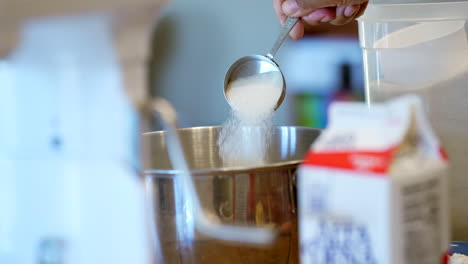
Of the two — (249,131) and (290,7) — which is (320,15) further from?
(249,131)

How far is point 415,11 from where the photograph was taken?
769mm

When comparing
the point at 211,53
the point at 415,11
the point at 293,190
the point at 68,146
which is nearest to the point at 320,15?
the point at 415,11

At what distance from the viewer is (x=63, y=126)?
0.39 metres

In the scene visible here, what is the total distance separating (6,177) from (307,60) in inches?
59.4

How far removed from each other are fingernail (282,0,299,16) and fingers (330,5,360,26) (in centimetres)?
7

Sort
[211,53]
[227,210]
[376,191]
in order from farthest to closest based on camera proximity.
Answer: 1. [211,53]
2. [227,210]
3. [376,191]

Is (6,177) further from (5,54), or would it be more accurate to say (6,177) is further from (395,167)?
(395,167)

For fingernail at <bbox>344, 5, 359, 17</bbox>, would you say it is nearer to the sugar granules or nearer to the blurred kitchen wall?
the sugar granules

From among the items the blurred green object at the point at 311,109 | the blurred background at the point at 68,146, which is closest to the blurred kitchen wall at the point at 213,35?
the blurred green object at the point at 311,109

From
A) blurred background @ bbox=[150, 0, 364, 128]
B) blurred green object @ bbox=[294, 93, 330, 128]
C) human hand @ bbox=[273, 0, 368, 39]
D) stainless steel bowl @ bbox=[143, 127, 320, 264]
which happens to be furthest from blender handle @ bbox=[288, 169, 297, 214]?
blurred green object @ bbox=[294, 93, 330, 128]

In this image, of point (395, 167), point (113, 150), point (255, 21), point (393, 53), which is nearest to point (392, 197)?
point (395, 167)

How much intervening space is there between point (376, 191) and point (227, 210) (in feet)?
0.67

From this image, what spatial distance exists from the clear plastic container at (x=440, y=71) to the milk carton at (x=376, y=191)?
1.40 feet

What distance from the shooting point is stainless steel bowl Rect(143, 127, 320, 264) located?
1.63 feet
